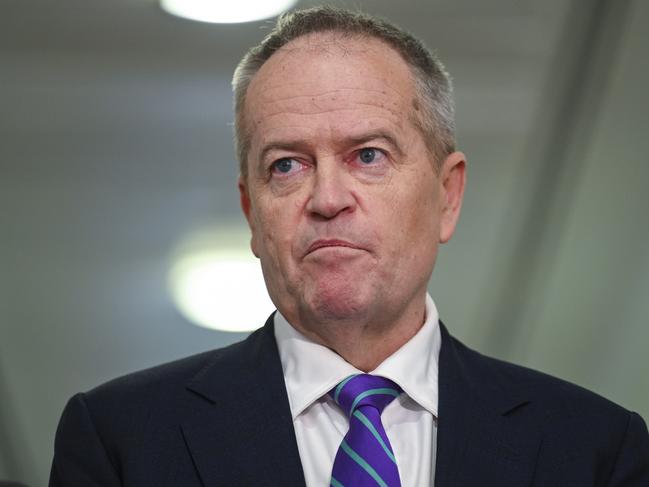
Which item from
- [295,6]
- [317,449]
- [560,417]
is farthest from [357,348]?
[295,6]

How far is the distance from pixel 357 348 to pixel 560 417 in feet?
1.14

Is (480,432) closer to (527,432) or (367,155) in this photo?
(527,432)

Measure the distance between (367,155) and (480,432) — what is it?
18.5 inches

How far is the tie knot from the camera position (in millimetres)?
1747

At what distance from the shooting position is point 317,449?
1735 millimetres

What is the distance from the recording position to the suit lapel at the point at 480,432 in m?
1.70

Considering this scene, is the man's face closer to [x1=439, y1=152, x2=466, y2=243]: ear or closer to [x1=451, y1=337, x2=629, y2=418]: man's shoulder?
[x1=439, y1=152, x2=466, y2=243]: ear

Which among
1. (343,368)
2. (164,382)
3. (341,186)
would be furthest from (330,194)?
(164,382)

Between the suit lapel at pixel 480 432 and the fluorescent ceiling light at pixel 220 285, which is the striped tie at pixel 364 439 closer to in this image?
the suit lapel at pixel 480 432

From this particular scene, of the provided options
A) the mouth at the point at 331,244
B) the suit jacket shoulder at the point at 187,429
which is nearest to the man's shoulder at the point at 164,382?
the suit jacket shoulder at the point at 187,429

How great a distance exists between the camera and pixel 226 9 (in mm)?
2889

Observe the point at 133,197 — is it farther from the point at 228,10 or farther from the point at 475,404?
the point at 475,404

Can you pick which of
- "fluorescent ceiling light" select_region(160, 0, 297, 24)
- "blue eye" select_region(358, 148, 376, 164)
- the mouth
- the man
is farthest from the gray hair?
"fluorescent ceiling light" select_region(160, 0, 297, 24)

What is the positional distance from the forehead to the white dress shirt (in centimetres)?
34
